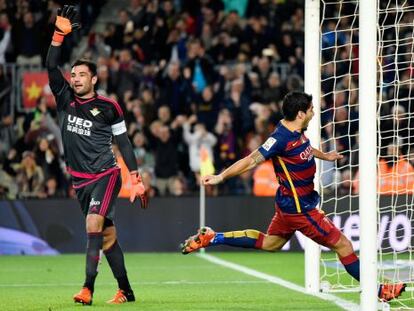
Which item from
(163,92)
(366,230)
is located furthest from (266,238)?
(163,92)

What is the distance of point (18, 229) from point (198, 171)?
3.32 metres

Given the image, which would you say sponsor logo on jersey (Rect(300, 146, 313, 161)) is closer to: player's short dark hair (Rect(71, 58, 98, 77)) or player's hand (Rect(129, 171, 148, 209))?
player's hand (Rect(129, 171, 148, 209))

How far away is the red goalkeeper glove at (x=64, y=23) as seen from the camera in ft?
30.9

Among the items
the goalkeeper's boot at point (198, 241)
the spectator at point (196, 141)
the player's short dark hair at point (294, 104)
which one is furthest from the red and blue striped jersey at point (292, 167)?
the spectator at point (196, 141)

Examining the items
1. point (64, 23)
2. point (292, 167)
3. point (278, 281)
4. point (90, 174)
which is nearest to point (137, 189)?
point (90, 174)

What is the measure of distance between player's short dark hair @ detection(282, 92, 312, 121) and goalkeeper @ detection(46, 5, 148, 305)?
4.84 feet

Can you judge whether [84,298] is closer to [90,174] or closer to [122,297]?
[122,297]

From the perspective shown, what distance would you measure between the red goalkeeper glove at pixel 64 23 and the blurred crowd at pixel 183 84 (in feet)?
26.6

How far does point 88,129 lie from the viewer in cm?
957

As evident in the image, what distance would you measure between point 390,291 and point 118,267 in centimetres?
234

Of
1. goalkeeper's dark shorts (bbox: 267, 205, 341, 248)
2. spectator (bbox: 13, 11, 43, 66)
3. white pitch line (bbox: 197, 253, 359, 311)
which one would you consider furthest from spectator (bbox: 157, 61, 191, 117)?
goalkeeper's dark shorts (bbox: 267, 205, 341, 248)

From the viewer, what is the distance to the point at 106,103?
9609mm

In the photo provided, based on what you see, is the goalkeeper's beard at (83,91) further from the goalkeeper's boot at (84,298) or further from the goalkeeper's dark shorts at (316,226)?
the goalkeeper's dark shorts at (316,226)

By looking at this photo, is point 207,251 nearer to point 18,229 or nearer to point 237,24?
point 18,229
